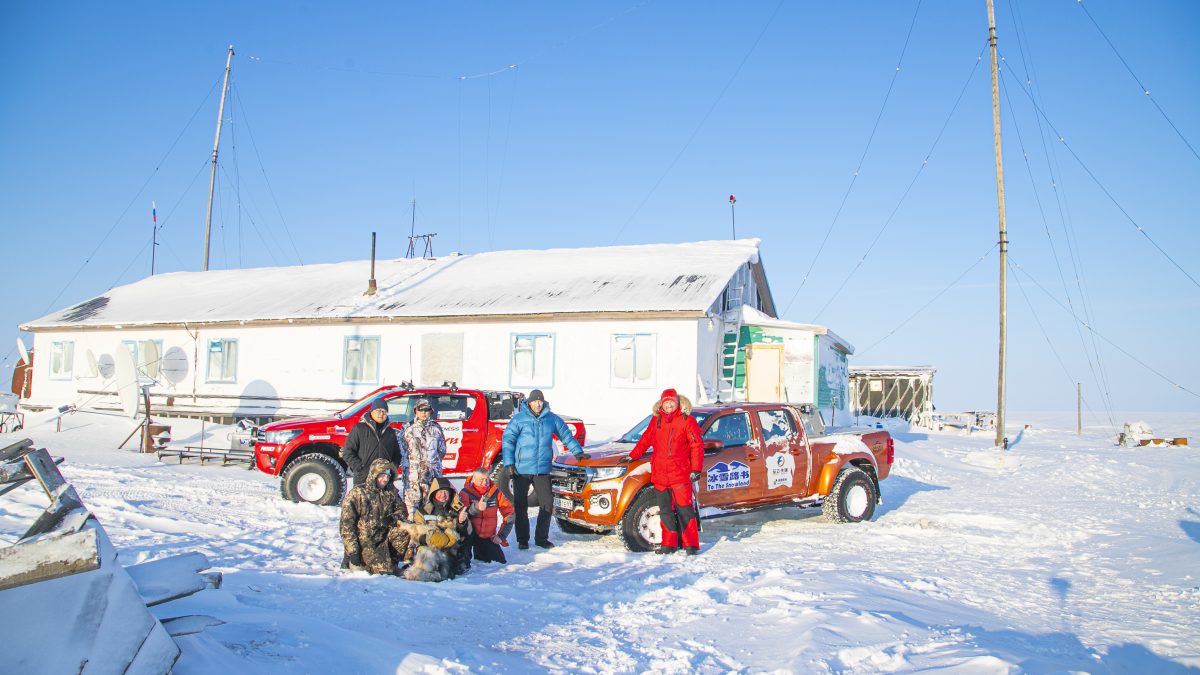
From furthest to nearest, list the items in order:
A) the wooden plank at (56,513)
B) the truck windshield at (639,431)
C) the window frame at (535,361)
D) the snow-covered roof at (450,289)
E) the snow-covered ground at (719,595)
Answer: the snow-covered roof at (450,289)
the window frame at (535,361)
the truck windshield at (639,431)
the snow-covered ground at (719,595)
the wooden plank at (56,513)

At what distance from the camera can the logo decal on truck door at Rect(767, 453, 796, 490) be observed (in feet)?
35.4

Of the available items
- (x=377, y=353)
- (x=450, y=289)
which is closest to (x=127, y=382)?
(x=377, y=353)

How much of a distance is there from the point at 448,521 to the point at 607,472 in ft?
7.02

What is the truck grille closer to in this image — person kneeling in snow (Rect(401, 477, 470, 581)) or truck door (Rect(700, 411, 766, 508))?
truck door (Rect(700, 411, 766, 508))

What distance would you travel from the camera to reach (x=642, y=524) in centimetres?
940

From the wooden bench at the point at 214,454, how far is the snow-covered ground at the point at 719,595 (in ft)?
8.08

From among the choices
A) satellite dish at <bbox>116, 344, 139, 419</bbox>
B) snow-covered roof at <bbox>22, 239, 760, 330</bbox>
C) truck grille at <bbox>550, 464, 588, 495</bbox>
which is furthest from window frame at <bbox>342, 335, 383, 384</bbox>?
truck grille at <bbox>550, 464, 588, 495</bbox>

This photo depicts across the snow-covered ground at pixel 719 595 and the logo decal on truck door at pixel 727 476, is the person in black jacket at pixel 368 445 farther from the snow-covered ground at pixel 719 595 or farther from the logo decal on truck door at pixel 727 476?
the logo decal on truck door at pixel 727 476

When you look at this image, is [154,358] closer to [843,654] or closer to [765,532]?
[765,532]

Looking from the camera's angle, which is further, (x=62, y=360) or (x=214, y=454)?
(x=62, y=360)

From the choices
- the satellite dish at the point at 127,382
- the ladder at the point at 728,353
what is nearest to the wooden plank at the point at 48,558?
the satellite dish at the point at 127,382

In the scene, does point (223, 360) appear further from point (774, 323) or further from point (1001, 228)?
point (1001, 228)

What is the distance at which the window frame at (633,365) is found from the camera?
68.2 ft

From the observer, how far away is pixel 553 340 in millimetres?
21969
